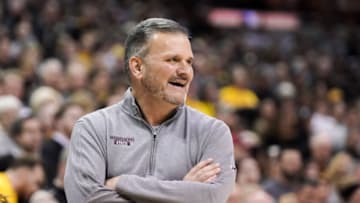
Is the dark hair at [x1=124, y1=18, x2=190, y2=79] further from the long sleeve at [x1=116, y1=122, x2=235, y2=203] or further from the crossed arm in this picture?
the long sleeve at [x1=116, y1=122, x2=235, y2=203]

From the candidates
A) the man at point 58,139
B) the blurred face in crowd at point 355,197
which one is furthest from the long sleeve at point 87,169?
the blurred face in crowd at point 355,197

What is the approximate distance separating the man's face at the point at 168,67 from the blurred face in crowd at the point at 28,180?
2127 millimetres

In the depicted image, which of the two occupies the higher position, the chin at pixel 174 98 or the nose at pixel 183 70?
the nose at pixel 183 70

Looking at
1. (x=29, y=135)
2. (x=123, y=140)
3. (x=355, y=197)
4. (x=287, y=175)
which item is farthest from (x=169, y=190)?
(x=287, y=175)

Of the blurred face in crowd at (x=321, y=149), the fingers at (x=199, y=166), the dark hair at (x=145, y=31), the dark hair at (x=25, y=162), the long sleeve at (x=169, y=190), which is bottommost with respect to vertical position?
the blurred face in crowd at (x=321, y=149)

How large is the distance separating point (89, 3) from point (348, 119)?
4154mm

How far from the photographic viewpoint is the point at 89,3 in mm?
11625

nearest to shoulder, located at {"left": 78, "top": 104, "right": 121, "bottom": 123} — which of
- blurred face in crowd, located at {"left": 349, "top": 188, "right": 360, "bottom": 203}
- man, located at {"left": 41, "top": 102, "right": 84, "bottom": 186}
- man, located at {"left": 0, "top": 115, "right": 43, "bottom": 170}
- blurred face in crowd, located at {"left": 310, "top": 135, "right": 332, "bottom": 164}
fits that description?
man, located at {"left": 41, "top": 102, "right": 84, "bottom": 186}

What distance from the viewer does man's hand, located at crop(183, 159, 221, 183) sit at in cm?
289

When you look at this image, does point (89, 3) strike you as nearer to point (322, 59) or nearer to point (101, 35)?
point (101, 35)

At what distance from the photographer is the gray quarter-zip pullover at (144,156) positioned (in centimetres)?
285

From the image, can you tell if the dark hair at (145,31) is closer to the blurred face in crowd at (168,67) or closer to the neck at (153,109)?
the blurred face in crowd at (168,67)

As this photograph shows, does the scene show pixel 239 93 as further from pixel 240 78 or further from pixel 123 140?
pixel 123 140

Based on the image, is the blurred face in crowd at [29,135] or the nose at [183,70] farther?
the blurred face in crowd at [29,135]
